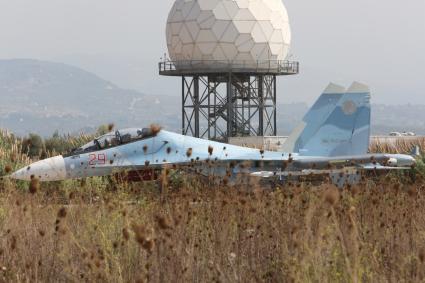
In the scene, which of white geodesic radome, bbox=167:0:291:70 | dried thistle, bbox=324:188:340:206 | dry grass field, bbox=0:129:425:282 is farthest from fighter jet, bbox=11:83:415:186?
white geodesic radome, bbox=167:0:291:70

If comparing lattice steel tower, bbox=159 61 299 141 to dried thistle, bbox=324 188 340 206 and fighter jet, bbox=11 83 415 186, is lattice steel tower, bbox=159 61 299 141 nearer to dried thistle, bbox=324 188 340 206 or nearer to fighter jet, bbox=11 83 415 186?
fighter jet, bbox=11 83 415 186

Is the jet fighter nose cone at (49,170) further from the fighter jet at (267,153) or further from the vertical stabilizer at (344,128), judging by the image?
the vertical stabilizer at (344,128)

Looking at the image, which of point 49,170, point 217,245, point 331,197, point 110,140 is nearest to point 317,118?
point 110,140

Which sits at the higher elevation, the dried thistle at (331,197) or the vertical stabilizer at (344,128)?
the vertical stabilizer at (344,128)

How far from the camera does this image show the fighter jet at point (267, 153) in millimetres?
18594

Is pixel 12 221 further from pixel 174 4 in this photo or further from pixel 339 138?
pixel 174 4

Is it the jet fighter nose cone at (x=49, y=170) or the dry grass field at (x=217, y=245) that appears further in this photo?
the jet fighter nose cone at (x=49, y=170)

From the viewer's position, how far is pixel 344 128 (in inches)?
873

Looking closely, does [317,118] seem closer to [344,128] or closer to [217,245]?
[344,128]

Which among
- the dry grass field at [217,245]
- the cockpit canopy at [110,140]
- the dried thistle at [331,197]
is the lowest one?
the dry grass field at [217,245]

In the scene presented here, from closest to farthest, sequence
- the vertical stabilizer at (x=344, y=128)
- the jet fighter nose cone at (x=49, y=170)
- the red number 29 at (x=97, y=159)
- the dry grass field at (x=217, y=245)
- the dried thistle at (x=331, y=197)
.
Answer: the dried thistle at (x=331, y=197) → the dry grass field at (x=217, y=245) → the jet fighter nose cone at (x=49, y=170) → the red number 29 at (x=97, y=159) → the vertical stabilizer at (x=344, y=128)

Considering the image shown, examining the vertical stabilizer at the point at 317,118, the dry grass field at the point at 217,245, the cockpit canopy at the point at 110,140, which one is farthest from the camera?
the vertical stabilizer at the point at 317,118

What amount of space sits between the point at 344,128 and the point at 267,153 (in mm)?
2762

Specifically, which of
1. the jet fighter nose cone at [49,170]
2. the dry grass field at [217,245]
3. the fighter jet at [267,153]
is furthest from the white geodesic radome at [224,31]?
the dry grass field at [217,245]
